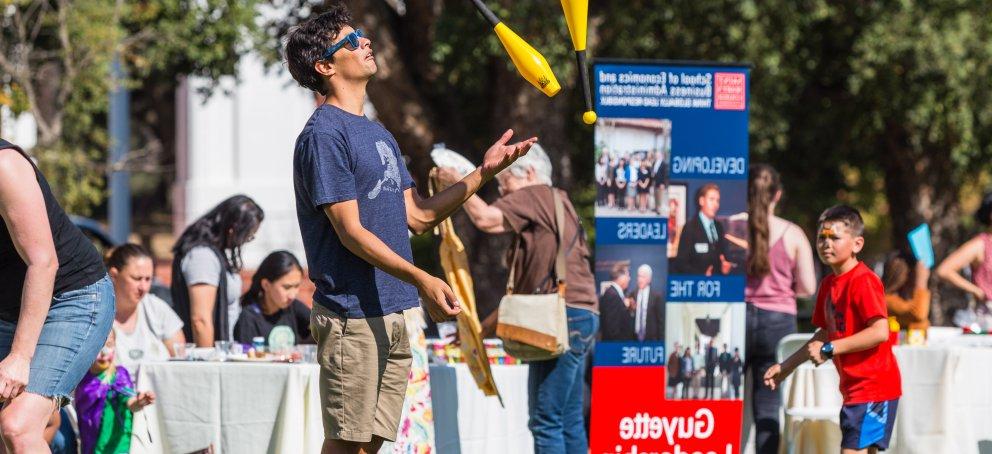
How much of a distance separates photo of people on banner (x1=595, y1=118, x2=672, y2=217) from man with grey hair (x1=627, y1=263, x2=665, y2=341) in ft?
1.05

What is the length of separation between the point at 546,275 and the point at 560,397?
0.56 meters

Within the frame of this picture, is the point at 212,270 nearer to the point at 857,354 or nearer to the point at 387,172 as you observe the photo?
the point at 387,172

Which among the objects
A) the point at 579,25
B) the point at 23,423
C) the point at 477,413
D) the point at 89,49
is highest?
the point at 89,49

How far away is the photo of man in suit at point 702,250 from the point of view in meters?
6.85

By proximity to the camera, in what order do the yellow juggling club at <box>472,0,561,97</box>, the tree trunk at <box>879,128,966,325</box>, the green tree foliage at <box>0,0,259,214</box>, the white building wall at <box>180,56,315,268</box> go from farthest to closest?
the white building wall at <box>180,56,315,268</box> < the tree trunk at <box>879,128,966,325</box> < the green tree foliage at <box>0,0,259,214</box> < the yellow juggling club at <box>472,0,561,97</box>

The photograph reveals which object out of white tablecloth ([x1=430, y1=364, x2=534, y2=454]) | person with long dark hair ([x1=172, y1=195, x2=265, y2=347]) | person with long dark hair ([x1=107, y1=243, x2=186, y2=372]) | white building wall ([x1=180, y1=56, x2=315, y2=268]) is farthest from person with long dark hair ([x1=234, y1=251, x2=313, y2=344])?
white building wall ([x1=180, y1=56, x2=315, y2=268])

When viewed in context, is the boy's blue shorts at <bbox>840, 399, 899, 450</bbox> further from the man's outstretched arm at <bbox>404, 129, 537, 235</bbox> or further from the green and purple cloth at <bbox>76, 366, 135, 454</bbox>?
the green and purple cloth at <bbox>76, 366, 135, 454</bbox>

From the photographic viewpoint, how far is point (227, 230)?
7.10 metres

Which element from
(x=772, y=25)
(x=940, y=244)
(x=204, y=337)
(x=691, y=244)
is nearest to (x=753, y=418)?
(x=691, y=244)

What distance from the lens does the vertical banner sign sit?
6.72 meters

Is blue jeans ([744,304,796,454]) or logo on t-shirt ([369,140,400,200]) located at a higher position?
logo on t-shirt ([369,140,400,200])

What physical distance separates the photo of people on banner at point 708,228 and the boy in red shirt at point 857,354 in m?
0.80

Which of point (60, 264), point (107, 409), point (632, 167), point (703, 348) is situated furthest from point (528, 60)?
point (107, 409)

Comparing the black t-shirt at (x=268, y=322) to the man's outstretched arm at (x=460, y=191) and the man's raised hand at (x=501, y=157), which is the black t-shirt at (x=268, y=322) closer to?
the man's outstretched arm at (x=460, y=191)
